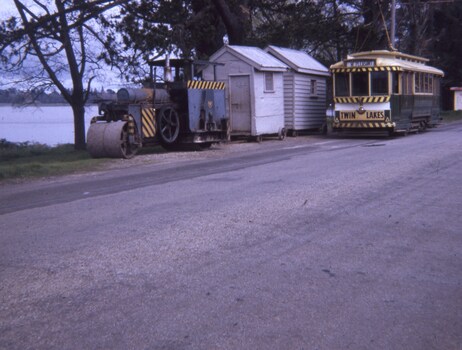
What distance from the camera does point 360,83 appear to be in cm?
2447

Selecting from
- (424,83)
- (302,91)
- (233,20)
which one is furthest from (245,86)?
(424,83)

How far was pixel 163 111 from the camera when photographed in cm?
1962

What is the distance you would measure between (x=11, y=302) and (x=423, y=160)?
37.8 ft

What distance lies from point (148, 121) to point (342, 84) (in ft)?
30.0

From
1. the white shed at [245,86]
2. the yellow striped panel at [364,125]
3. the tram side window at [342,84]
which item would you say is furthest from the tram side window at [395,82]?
the white shed at [245,86]

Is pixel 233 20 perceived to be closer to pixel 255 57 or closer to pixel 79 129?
pixel 255 57

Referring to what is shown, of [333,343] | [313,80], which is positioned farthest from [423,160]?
[313,80]

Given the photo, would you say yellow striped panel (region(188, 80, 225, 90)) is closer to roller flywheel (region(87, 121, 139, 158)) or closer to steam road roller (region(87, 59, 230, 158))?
steam road roller (region(87, 59, 230, 158))

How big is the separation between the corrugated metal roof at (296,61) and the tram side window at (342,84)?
2.33 meters

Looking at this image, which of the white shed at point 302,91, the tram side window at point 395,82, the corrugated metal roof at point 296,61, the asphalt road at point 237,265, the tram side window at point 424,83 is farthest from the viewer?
the tram side window at point 424,83

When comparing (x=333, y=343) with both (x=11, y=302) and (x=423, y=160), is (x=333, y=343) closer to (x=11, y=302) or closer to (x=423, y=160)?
(x=11, y=302)

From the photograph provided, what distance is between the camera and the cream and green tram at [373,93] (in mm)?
24078

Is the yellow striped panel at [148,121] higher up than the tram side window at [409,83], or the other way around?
the tram side window at [409,83]

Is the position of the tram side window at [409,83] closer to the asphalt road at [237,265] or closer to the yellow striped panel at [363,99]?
the yellow striped panel at [363,99]
